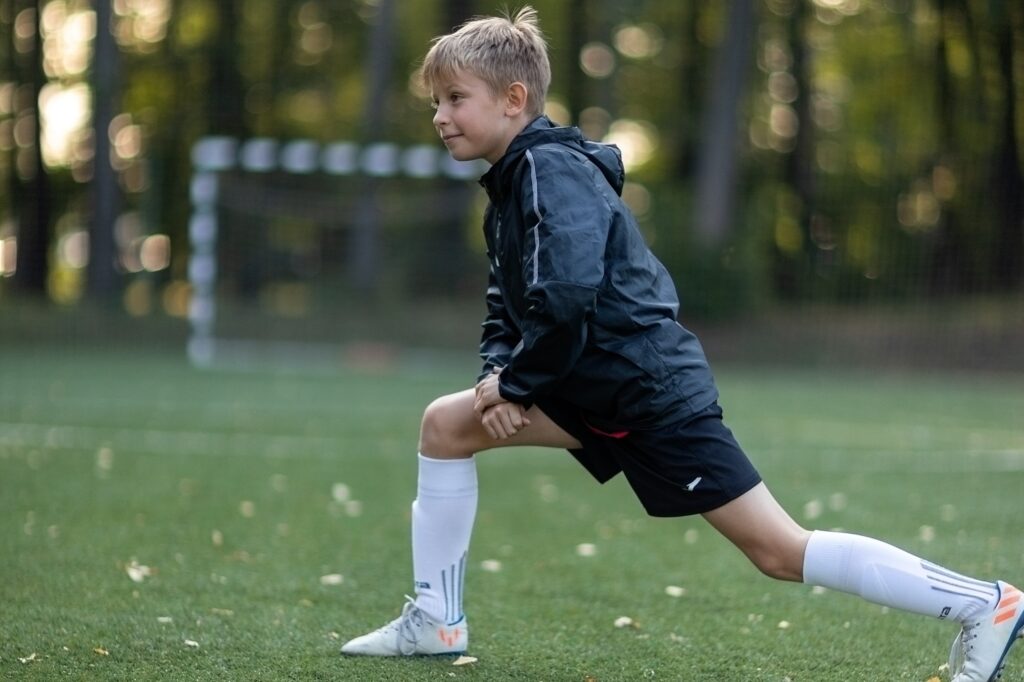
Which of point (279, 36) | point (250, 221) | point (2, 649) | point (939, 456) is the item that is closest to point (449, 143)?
point (2, 649)

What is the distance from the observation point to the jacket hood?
3.26m

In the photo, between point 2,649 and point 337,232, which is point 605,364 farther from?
point 337,232

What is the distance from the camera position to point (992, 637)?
10.3 feet

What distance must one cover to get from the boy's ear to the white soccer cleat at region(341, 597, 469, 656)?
133 cm

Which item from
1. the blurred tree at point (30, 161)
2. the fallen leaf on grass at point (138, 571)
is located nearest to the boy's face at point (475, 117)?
the fallen leaf on grass at point (138, 571)

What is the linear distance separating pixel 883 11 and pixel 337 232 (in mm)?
9719

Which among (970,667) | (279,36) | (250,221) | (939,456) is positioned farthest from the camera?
(279,36)

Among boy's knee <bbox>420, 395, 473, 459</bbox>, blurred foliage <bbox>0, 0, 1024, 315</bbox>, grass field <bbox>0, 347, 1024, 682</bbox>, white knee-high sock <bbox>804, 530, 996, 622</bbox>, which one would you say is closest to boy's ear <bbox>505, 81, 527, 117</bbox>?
boy's knee <bbox>420, 395, 473, 459</bbox>

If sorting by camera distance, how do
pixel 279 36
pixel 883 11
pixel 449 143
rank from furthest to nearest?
pixel 279 36
pixel 883 11
pixel 449 143

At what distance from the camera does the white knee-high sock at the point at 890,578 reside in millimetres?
3160

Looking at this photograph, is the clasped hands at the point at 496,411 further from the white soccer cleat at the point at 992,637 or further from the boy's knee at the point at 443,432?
the white soccer cleat at the point at 992,637

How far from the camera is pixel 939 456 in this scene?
8.21m

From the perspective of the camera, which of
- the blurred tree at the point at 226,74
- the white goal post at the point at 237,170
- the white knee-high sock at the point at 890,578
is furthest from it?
the blurred tree at the point at 226,74

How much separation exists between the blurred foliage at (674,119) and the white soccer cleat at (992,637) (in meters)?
14.7
